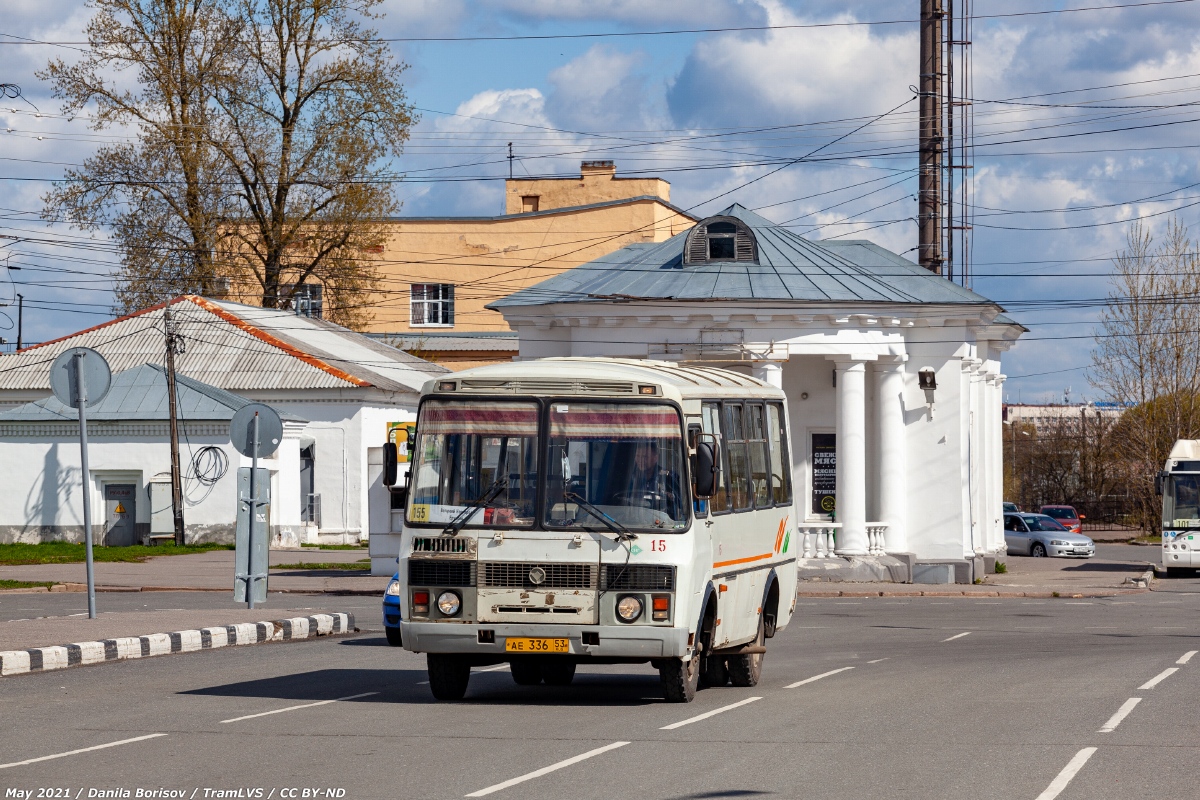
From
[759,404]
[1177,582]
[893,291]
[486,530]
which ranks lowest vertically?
[1177,582]

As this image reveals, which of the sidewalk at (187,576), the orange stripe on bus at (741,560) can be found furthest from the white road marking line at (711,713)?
the sidewalk at (187,576)

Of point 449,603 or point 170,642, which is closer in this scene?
point 449,603

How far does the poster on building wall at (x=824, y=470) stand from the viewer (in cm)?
3572

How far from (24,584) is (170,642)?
A: 14.0 m

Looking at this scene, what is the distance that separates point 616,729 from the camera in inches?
445

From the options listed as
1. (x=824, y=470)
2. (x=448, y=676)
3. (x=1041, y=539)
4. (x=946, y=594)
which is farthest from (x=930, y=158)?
(x=448, y=676)

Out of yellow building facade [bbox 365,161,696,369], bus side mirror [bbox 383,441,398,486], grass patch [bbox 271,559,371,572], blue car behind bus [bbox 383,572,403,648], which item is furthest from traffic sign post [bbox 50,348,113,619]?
yellow building facade [bbox 365,161,696,369]

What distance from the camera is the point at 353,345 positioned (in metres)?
58.6

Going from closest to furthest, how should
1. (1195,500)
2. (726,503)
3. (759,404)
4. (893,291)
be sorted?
(726,503) → (759,404) → (893,291) → (1195,500)

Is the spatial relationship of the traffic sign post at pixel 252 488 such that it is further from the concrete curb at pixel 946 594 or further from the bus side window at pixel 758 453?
the concrete curb at pixel 946 594

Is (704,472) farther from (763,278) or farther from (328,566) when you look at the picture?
(328,566)

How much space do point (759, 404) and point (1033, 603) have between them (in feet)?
51.5

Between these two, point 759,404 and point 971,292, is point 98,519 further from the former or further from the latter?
point 759,404

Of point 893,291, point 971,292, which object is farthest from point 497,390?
point 971,292
